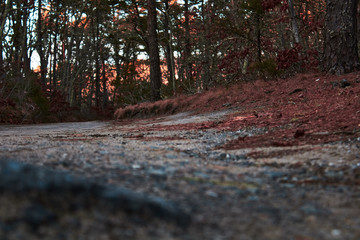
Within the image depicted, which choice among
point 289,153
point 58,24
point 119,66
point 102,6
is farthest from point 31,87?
point 119,66

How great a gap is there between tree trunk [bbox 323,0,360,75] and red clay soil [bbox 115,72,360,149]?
48cm

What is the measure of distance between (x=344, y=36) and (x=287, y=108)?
3194mm

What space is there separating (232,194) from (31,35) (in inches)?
1026

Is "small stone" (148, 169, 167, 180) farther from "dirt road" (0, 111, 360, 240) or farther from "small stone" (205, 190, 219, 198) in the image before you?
"small stone" (205, 190, 219, 198)

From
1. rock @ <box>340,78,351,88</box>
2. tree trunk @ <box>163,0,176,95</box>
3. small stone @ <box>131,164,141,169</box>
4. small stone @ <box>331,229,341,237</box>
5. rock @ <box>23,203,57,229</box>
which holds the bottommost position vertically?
small stone @ <box>331,229,341,237</box>

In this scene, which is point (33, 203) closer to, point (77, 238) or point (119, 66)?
point (77, 238)

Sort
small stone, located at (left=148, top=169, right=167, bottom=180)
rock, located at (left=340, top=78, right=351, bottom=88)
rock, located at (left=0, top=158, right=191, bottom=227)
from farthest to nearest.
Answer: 1. rock, located at (left=340, top=78, right=351, bottom=88)
2. small stone, located at (left=148, top=169, right=167, bottom=180)
3. rock, located at (left=0, top=158, right=191, bottom=227)

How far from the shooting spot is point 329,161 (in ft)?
6.89

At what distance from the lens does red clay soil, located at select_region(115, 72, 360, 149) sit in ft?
10.8

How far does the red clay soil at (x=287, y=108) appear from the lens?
328cm

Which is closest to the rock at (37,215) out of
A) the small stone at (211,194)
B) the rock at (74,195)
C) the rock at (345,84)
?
the rock at (74,195)

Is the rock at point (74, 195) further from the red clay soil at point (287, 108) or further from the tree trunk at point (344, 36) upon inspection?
the tree trunk at point (344, 36)

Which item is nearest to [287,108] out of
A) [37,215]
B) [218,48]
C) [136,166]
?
[136,166]

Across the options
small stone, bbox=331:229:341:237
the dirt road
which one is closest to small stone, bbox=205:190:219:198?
the dirt road
